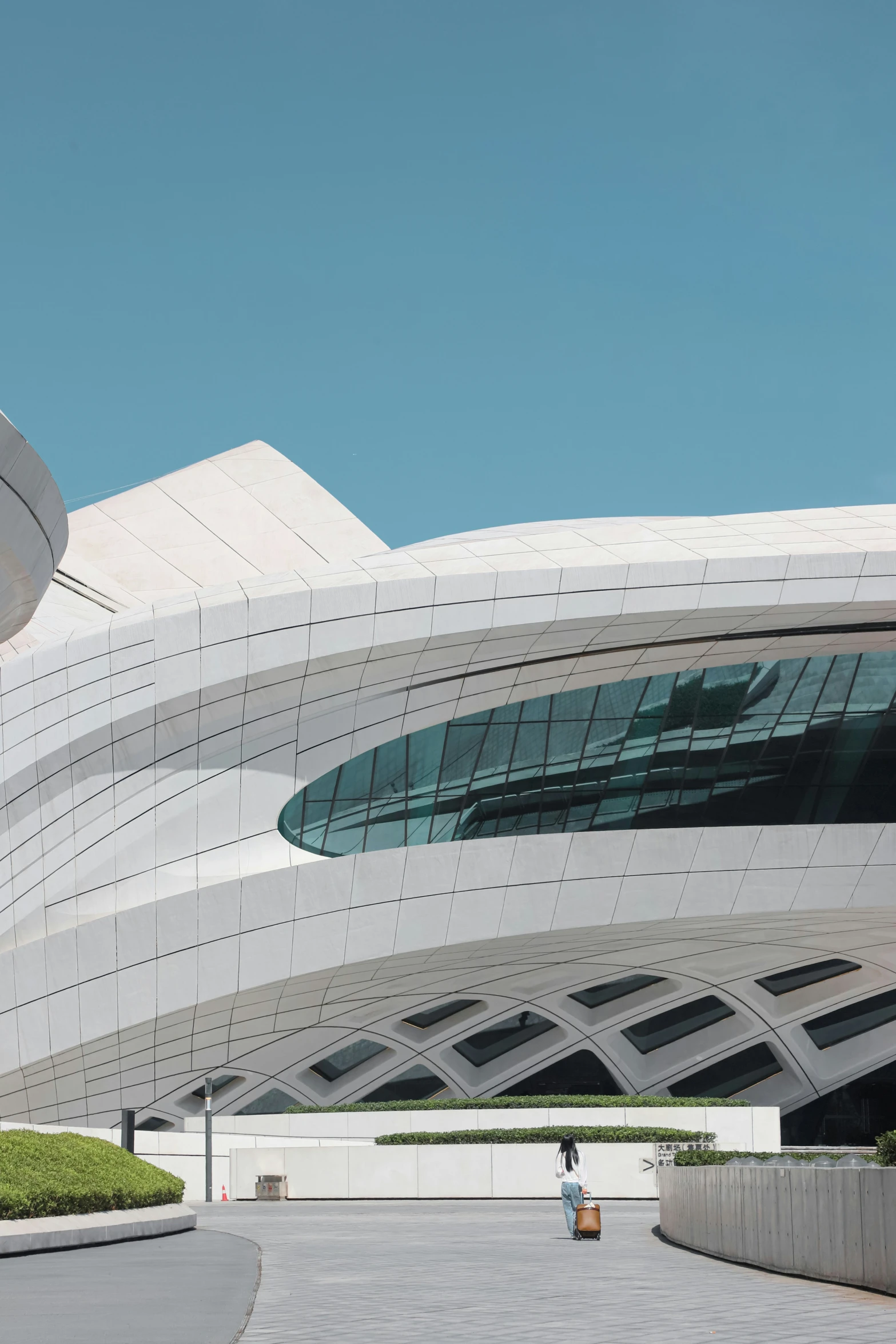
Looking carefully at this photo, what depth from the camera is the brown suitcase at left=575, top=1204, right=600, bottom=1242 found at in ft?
52.6

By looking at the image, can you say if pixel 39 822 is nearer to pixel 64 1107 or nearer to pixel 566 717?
pixel 64 1107

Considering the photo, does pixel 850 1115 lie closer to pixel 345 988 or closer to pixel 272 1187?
pixel 345 988

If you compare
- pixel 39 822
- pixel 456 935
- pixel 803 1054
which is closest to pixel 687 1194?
pixel 456 935

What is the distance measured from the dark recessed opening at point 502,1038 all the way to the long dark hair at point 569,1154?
18.1 metres

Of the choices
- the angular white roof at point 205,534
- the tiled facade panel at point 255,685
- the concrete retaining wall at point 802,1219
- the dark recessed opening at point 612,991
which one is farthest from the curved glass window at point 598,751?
the concrete retaining wall at point 802,1219

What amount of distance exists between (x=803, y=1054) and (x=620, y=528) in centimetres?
1474

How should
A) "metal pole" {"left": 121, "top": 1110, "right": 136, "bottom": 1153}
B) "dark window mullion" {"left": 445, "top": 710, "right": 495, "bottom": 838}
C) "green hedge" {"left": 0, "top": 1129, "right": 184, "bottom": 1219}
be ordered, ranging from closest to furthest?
"green hedge" {"left": 0, "top": 1129, "right": 184, "bottom": 1219} < "metal pole" {"left": 121, "top": 1110, "right": 136, "bottom": 1153} < "dark window mullion" {"left": 445, "top": 710, "right": 495, "bottom": 838}

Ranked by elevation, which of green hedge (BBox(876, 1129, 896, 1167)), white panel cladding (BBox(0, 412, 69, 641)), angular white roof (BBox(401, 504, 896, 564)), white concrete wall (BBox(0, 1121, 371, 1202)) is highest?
angular white roof (BBox(401, 504, 896, 564))

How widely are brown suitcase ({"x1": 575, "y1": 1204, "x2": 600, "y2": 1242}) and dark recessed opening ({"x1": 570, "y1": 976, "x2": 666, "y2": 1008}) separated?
61.3 feet

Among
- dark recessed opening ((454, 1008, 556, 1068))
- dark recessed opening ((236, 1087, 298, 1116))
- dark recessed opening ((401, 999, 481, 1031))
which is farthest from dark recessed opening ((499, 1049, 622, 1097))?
dark recessed opening ((236, 1087, 298, 1116))

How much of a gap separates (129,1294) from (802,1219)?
5373 mm

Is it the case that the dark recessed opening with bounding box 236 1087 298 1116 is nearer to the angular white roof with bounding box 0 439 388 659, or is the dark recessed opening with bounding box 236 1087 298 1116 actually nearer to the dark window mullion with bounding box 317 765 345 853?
the dark window mullion with bounding box 317 765 345 853

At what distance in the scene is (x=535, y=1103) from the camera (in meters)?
30.6

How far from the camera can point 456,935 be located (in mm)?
29203
